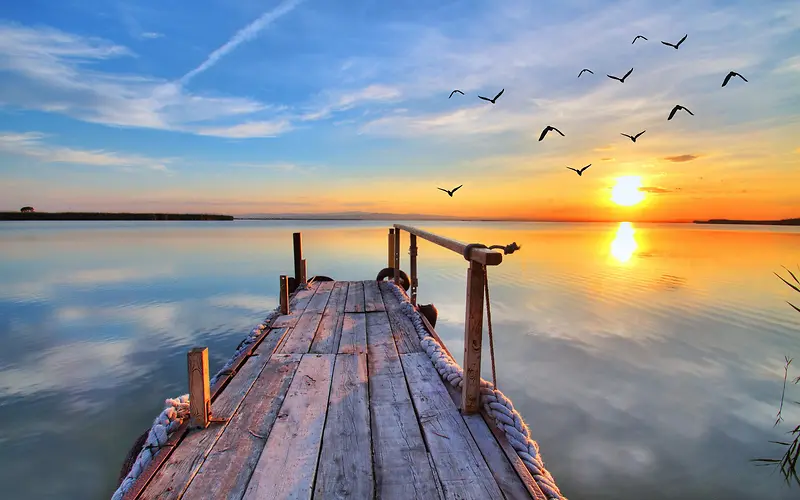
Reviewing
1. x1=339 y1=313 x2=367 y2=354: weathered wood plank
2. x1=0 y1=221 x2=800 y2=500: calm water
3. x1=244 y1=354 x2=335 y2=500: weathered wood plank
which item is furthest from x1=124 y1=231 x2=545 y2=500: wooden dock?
x1=0 y1=221 x2=800 y2=500: calm water

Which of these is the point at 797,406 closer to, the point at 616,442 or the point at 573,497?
the point at 616,442

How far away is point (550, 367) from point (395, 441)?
5.63 m

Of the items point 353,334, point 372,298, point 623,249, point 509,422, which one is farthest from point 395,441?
point 623,249

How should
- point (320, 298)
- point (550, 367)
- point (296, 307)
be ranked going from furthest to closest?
point (320, 298) → point (550, 367) → point (296, 307)

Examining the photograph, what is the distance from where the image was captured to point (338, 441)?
2.61 m

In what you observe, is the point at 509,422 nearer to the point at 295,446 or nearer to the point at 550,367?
the point at 295,446

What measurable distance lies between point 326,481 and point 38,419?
558 centimetres

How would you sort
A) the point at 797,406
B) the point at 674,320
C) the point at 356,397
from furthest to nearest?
the point at 674,320 < the point at 797,406 < the point at 356,397

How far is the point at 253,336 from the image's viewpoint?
16.8ft

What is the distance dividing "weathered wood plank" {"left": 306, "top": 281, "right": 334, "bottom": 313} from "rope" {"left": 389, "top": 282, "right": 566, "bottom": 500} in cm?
321

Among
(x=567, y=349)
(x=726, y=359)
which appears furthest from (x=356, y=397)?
(x=726, y=359)

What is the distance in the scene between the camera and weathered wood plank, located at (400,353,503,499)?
2.14m

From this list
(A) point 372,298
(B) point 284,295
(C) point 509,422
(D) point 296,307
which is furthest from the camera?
(A) point 372,298

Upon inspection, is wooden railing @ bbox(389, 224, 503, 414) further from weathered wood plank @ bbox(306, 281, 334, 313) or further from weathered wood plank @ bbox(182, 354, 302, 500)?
weathered wood plank @ bbox(306, 281, 334, 313)
